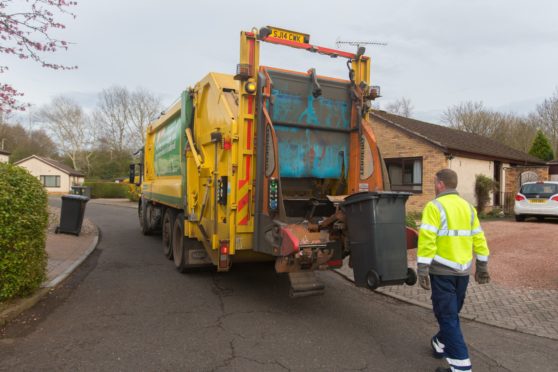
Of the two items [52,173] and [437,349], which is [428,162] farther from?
[52,173]

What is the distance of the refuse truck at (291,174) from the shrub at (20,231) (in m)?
2.00

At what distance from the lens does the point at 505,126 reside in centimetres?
3594

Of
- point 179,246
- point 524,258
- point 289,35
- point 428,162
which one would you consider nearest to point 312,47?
point 289,35

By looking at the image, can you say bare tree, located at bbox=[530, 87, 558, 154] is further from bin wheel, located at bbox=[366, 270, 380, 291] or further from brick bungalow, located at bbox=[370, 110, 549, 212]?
bin wheel, located at bbox=[366, 270, 380, 291]

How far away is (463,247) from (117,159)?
50.4 meters

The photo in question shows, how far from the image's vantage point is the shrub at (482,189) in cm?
1623

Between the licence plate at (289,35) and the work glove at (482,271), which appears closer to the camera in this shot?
the work glove at (482,271)

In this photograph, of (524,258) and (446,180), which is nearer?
(446,180)

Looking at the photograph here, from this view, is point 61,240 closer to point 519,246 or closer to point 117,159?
point 519,246

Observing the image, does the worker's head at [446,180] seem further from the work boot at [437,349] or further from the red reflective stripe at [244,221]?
the red reflective stripe at [244,221]

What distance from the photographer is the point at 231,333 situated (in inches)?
171

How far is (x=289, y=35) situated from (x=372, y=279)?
3.08m

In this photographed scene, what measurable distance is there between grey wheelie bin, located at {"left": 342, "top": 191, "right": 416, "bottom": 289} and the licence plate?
227 cm

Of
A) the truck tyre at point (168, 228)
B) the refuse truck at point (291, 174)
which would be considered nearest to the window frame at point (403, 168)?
the truck tyre at point (168, 228)
